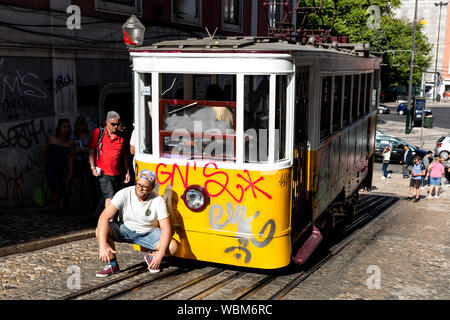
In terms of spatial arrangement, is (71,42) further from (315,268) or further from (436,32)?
(436,32)

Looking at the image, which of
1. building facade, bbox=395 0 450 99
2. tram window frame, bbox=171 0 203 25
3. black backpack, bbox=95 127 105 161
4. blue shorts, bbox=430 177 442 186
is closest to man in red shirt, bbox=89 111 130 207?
black backpack, bbox=95 127 105 161

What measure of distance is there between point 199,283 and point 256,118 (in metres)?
1.95

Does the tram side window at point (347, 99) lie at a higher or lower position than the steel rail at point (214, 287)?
higher

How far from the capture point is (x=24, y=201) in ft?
30.4

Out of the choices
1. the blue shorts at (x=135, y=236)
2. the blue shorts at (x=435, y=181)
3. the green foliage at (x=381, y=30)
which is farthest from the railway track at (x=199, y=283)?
the green foliage at (x=381, y=30)

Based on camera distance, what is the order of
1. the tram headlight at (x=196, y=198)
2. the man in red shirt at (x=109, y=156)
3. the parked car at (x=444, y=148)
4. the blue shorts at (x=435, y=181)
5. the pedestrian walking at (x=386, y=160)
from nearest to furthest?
the tram headlight at (x=196, y=198)
the man in red shirt at (x=109, y=156)
the blue shorts at (x=435, y=181)
the pedestrian walking at (x=386, y=160)
the parked car at (x=444, y=148)

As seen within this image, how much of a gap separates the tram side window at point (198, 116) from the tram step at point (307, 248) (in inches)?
60.4

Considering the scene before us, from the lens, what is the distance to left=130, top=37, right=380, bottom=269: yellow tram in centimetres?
575

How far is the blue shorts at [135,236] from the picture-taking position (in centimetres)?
604

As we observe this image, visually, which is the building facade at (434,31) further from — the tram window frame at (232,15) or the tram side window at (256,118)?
the tram side window at (256,118)

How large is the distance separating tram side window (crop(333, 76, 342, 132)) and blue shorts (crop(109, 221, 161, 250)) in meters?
3.39

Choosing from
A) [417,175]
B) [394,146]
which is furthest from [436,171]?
[394,146]

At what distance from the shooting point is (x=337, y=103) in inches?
319

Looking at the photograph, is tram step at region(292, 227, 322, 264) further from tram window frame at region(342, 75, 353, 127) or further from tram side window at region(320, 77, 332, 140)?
tram window frame at region(342, 75, 353, 127)
